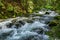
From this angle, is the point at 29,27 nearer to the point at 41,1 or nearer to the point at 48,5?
the point at 41,1

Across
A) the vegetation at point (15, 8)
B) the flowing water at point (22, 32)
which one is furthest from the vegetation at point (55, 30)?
the vegetation at point (15, 8)

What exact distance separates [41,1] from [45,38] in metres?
10.3

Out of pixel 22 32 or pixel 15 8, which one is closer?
pixel 22 32

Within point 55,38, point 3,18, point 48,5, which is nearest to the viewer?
point 55,38

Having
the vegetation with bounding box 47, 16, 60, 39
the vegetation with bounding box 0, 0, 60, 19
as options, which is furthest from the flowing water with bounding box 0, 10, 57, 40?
the vegetation with bounding box 0, 0, 60, 19

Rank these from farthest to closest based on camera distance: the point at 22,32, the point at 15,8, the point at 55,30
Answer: the point at 15,8
the point at 22,32
the point at 55,30

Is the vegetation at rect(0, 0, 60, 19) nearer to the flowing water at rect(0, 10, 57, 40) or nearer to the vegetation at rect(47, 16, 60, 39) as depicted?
the flowing water at rect(0, 10, 57, 40)

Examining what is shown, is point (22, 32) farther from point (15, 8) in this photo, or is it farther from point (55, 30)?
point (15, 8)

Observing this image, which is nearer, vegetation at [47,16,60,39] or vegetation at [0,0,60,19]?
vegetation at [47,16,60,39]

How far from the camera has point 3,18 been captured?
36.5ft

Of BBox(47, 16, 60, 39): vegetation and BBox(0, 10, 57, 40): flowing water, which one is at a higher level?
BBox(47, 16, 60, 39): vegetation

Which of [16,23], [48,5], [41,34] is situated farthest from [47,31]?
[48,5]

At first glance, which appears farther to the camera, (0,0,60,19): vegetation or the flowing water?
(0,0,60,19): vegetation

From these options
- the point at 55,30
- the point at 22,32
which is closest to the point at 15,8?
the point at 22,32
